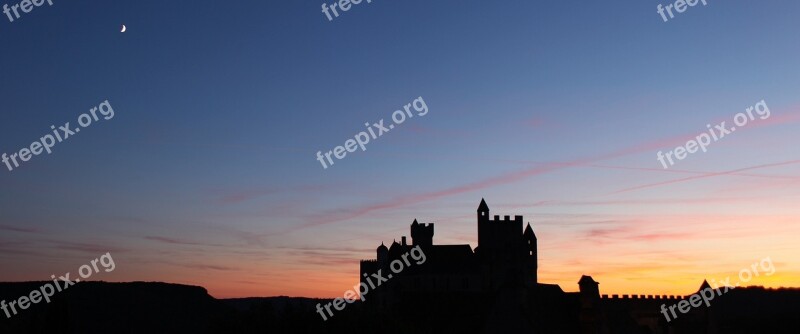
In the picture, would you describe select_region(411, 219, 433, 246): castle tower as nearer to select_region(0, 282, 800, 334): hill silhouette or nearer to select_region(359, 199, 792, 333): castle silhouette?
select_region(359, 199, 792, 333): castle silhouette

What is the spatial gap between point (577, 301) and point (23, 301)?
125 m

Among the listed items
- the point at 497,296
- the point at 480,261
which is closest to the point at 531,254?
the point at 480,261

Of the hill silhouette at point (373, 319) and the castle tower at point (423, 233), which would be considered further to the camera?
the castle tower at point (423, 233)

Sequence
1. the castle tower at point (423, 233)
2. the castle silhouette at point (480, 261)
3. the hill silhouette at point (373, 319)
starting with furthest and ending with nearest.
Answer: the castle tower at point (423, 233)
the castle silhouette at point (480, 261)
the hill silhouette at point (373, 319)

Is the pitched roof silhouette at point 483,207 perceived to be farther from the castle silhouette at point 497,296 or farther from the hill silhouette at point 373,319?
the hill silhouette at point 373,319

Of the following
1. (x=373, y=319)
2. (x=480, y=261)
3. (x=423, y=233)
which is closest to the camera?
(x=373, y=319)

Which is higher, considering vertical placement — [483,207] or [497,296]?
[483,207]

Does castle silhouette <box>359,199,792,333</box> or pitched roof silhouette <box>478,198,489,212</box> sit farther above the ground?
pitched roof silhouette <box>478,198,489,212</box>

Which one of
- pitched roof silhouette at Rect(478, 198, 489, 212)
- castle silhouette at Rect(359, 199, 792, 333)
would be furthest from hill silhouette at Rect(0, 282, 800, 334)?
pitched roof silhouette at Rect(478, 198, 489, 212)

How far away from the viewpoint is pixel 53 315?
207 ft

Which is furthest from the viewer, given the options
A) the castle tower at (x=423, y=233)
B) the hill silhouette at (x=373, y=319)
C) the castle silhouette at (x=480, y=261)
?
the castle tower at (x=423, y=233)

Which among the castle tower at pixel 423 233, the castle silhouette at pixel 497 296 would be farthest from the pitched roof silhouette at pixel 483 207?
the castle tower at pixel 423 233

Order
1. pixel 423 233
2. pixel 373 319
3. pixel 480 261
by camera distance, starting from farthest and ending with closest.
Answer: pixel 423 233 < pixel 480 261 < pixel 373 319

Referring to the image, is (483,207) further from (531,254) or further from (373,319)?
(373,319)
